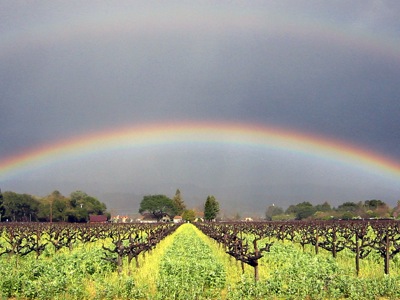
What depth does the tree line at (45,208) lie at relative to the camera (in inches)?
5261

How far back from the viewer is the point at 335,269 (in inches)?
822

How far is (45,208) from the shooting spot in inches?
5463

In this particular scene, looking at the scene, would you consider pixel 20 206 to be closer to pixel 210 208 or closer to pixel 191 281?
pixel 210 208

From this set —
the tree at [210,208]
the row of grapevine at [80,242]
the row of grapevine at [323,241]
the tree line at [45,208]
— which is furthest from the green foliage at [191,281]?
the tree at [210,208]

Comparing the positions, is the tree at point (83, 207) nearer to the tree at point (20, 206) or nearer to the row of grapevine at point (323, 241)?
the tree at point (20, 206)

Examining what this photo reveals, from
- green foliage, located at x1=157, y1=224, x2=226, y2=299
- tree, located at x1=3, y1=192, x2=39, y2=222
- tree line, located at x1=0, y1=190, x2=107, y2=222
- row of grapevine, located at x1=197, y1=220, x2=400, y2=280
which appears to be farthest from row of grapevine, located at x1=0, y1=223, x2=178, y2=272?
tree, located at x1=3, y1=192, x2=39, y2=222

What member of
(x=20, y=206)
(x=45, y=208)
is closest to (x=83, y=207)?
(x=45, y=208)

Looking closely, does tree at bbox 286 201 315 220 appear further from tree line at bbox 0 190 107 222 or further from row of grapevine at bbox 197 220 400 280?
row of grapevine at bbox 197 220 400 280

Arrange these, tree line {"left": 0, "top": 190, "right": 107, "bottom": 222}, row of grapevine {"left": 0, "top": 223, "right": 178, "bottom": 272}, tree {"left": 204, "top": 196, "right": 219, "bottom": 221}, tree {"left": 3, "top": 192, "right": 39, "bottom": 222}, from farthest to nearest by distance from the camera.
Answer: tree {"left": 204, "top": 196, "right": 219, "bottom": 221}
tree {"left": 3, "top": 192, "right": 39, "bottom": 222}
tree line {"left": 0, "top": 190, "right": 107, "bottom": 222}
row of grapevine {"left": 0, "top": 223, "right": 178, "bottom": 272}

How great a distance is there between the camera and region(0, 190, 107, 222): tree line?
133625 mm

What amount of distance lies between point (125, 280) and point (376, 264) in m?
14.7

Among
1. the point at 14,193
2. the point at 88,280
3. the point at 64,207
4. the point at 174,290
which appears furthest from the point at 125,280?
the point at 14,193

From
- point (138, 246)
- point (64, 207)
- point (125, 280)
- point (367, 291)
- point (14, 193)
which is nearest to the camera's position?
point (367, 291)

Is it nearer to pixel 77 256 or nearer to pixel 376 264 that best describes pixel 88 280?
pixel 77 256
